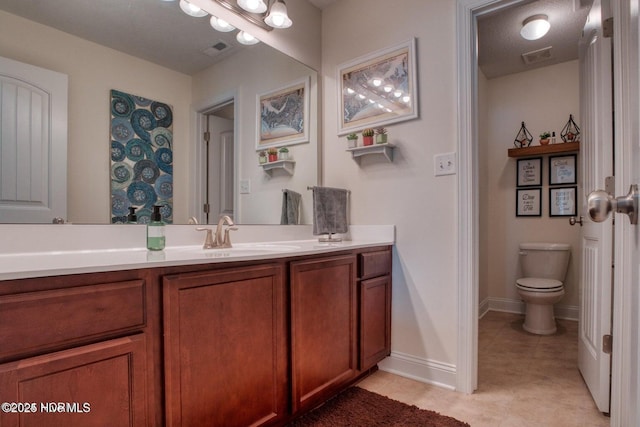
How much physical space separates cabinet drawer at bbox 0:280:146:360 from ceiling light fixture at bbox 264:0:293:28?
1.64 meters

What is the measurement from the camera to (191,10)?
1.62m

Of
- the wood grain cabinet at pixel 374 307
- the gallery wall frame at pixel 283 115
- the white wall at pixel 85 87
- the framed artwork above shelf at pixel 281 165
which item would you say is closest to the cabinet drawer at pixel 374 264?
the wood grain cabinet at pixel 374 307

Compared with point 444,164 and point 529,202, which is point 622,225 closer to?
point 444,164

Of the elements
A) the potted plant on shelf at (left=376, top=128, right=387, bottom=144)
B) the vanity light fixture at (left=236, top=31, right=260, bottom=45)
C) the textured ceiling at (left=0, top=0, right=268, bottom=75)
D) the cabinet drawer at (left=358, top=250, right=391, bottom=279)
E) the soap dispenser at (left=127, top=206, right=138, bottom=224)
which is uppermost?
the vanity light fixture at (left=236, top=31, right=260, bottom=45)

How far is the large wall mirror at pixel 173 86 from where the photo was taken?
124 centimetres

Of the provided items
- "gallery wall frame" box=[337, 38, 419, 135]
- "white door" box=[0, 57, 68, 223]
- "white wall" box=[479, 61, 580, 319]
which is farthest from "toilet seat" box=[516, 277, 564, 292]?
"white door" box=[0, 57, 68, 223]

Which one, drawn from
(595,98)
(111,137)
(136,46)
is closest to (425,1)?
(595,98)

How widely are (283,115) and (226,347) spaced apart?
1.51m

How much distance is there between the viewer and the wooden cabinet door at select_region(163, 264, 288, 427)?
39.4 inches

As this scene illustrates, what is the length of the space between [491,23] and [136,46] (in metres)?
2.48

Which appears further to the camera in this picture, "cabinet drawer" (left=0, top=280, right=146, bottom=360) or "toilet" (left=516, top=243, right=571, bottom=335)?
"toilet" (left=516, top=243, right=571, bottom=335)

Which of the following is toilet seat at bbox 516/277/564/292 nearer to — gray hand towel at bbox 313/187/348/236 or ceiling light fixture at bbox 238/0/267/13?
gray hand towel at bbox 313/187/348/236

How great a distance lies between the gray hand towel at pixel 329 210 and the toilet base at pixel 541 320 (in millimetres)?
1798

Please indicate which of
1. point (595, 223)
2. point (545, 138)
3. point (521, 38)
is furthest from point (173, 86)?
point (545, 138)
